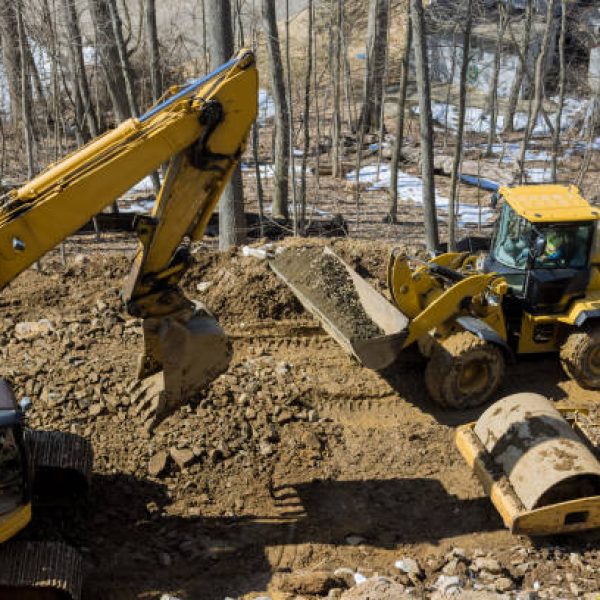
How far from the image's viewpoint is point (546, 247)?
8.92m

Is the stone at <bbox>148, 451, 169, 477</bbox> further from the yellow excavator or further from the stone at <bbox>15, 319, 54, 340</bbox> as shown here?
the stone at <bbox>15, 319, 54, 340</bbox>

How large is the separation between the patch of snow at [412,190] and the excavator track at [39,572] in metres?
12.0

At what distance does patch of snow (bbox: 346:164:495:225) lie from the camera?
16203 mm

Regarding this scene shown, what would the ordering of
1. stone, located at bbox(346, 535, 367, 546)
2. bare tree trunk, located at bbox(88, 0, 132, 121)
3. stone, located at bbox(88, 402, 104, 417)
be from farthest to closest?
bare tree trunk, located at bbox(88, 0, 132, 121), stone, located at bbox(88, 402, 104, 417), stone, located at bbox(346, 535, 367, 546)

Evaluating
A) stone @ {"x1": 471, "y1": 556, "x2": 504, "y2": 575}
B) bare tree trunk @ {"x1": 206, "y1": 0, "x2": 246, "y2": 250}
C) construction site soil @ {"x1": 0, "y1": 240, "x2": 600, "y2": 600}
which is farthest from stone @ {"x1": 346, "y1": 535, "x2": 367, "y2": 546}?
bare tree trunk @ {"x1": 206, "y1": 0, "x2": 246, "y2": 250}

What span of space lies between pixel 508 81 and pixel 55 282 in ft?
71.3

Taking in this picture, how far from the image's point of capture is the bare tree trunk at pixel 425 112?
37.8ft

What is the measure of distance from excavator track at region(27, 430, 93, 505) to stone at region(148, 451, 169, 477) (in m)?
0.76

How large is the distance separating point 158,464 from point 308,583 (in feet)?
6.95

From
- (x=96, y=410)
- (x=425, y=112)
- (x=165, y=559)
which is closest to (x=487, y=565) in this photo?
(x=165, y=559)

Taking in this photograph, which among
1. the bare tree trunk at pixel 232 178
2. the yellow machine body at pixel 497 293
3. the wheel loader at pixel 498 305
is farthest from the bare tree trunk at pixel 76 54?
the yellow machine body at pixel 497 293

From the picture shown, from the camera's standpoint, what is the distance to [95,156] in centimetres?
547

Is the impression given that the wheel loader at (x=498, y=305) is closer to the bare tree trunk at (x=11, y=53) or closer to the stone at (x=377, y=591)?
the stone at (x=377, y=591)

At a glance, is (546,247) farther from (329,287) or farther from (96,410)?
(96,410)
